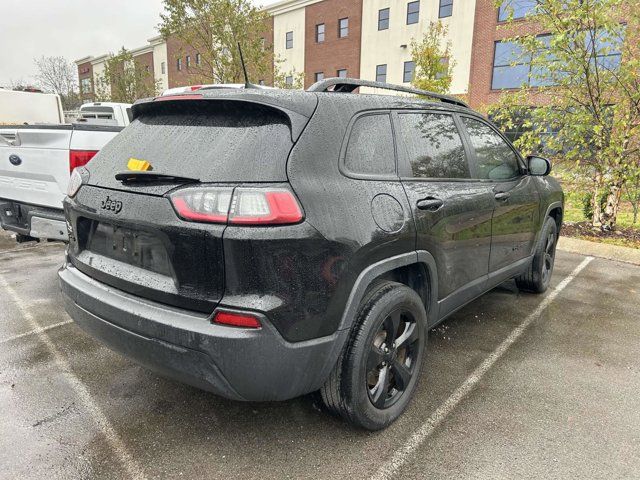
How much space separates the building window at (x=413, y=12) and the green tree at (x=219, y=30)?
1487 cm

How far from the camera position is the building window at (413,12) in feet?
87.5

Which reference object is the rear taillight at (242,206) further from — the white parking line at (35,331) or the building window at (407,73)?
the building window at (407,73)

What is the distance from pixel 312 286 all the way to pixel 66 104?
48.7m

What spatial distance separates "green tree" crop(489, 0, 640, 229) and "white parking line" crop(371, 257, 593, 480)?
500cm

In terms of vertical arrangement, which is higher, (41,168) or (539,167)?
(539,167)

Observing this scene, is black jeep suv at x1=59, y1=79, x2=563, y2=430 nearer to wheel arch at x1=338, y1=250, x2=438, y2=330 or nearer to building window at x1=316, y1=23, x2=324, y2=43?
wheel arch at x1=338, y1=250, x2=438, y2=330

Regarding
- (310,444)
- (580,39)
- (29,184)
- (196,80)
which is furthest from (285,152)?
(196,80)

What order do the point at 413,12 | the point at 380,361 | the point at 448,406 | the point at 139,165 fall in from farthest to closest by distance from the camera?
the point at 413,12 < the point at 448,406 < the point at 380,361 < the point at 139,165

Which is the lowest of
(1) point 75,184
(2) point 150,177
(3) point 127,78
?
(1) point 75,184

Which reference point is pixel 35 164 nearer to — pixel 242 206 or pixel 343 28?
pixel 242 206

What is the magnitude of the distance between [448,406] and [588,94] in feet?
24.7

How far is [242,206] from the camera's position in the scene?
186cm

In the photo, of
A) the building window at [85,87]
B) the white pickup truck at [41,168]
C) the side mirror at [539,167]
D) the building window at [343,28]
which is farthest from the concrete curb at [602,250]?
the building window at [85,87]

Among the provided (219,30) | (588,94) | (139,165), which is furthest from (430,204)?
(219,30)
